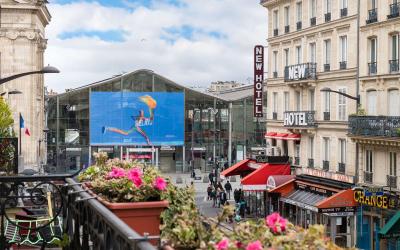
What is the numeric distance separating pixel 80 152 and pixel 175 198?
65.5 meters

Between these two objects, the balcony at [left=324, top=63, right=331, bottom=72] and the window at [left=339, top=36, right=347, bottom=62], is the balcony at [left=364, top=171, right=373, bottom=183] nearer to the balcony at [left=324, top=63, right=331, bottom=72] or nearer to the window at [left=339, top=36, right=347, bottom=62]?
the window at [left=339, top=36, right=347, bottom=62]

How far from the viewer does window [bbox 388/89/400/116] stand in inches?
1208

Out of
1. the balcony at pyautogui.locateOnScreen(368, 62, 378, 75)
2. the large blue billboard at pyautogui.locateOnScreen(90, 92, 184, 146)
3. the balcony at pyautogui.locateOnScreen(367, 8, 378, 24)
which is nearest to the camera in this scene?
the balcony at pyautogui.locateOnScreen(367, 8, 378, 24)

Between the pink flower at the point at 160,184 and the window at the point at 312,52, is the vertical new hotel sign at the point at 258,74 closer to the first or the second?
the window at the point at 312,52

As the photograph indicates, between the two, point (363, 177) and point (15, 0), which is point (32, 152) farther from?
point (363, 177)

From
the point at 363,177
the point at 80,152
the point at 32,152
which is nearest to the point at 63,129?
the point at 80,152

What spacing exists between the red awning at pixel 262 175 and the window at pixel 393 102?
11647mm

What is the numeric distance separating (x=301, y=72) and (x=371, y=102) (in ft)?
23.7

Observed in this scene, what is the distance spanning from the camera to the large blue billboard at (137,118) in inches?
2805

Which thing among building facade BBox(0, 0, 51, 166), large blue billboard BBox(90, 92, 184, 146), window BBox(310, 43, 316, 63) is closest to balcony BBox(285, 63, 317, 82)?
window BBox(310, 43, 316, 63)

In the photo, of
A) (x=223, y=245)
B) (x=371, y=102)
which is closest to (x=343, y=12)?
(x=371, y=102)

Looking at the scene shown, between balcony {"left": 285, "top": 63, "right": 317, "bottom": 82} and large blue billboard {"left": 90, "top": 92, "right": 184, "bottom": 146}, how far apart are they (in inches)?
1295

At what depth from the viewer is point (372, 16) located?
108 feet

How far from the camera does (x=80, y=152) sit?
70438 mm
